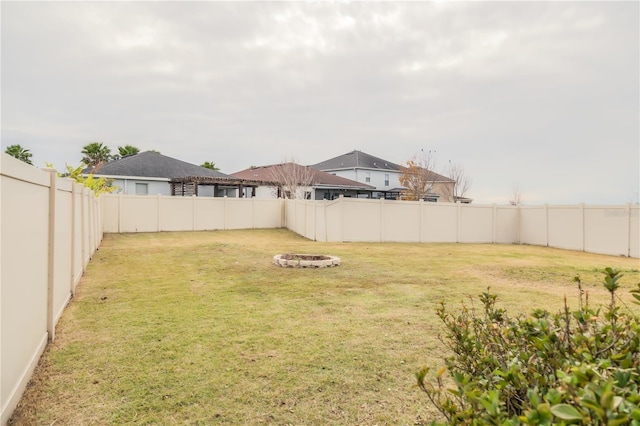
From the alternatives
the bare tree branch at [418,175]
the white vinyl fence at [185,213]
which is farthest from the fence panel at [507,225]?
the bare tree branch at [418,175]

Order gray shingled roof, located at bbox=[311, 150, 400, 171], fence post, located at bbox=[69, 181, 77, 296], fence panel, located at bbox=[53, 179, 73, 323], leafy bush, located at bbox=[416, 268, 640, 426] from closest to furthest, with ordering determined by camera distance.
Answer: leafy bush, located at bbox=[416, 268, 640, 426] → fence panel, located at bbox=[53, 179, 73, 323] → fence post, located at bbox=[69, 181, 77, 296] → gray shingled roof, located at bbox=[311, 150, 400, 171]

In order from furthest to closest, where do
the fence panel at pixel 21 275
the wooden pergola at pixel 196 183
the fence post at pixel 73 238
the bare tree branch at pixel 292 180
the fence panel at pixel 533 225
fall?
the bare tree branch at pixel 292 180, the wooden pergola at pixel 196 183, the fence panel at pixel 533 225, the fence post at pixel 73 238, the fence panel at pixel 21 275

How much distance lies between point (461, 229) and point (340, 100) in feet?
41.4

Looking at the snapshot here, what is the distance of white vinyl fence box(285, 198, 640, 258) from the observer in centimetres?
1420

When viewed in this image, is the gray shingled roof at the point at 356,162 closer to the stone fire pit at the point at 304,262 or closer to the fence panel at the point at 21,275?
the stone fire pit at the point at 304,262

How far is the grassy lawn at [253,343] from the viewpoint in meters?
2.82

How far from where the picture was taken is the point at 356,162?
36.1m

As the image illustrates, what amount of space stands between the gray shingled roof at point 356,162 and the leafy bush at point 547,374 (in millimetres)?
34083

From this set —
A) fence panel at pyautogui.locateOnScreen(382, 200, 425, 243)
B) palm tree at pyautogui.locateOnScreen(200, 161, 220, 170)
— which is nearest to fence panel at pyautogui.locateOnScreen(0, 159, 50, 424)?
fence panel at pyautogui.locateOnScreen(382, 200, 425, 243)

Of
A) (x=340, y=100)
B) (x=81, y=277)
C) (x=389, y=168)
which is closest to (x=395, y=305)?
(x=81, y=277)

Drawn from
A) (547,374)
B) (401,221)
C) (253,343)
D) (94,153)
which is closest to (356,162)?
(401,221)

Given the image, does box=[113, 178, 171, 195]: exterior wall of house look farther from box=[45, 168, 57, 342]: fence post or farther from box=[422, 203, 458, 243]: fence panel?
box=[45, 168, 57, 342]: fence post

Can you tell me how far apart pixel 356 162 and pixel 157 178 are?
18750 mm

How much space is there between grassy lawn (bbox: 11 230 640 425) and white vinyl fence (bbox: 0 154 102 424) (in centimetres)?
23
